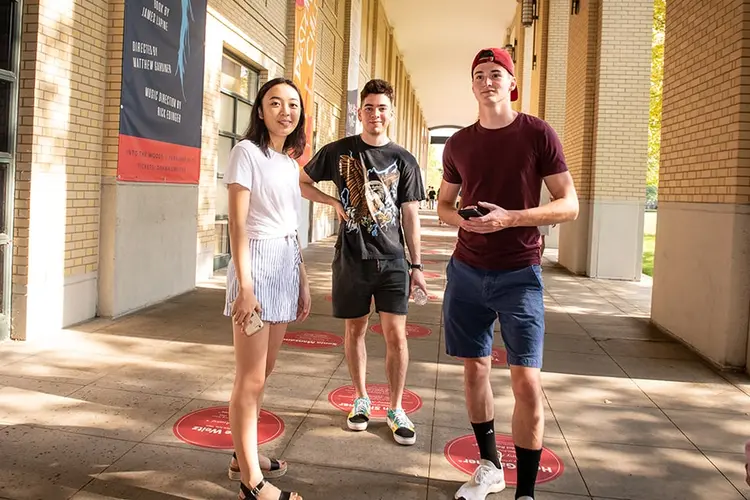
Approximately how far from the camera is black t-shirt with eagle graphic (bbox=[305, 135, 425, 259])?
3707 millimetres

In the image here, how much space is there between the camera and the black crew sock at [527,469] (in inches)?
111

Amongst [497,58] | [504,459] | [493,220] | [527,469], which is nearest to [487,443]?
[527,469]

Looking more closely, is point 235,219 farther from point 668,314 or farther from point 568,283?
point 568,283

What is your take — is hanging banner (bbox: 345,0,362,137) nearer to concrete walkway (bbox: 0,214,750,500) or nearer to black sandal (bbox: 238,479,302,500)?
concrete walkway (bbox: 0,214,750,500)

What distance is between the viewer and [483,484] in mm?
3006

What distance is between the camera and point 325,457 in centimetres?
346

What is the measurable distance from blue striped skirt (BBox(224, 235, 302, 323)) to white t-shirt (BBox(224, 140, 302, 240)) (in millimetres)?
52

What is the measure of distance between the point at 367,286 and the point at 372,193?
21.7 inches

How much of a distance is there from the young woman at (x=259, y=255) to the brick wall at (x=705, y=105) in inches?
179

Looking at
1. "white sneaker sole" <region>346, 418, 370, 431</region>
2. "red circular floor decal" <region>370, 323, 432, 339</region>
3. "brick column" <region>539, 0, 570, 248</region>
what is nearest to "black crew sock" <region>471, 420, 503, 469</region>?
"white sneaker sole" <region>346, 418, 370, 431</region>

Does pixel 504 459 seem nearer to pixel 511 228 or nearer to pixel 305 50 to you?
pixel 511 228

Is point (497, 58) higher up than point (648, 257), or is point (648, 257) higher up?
point (497, 58)

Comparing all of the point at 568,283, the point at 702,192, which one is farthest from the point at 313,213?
the point at 702,192

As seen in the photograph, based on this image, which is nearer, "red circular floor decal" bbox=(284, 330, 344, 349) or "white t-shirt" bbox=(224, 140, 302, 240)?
"white t-shirt" bbox=(224, 140, 302, 240)
